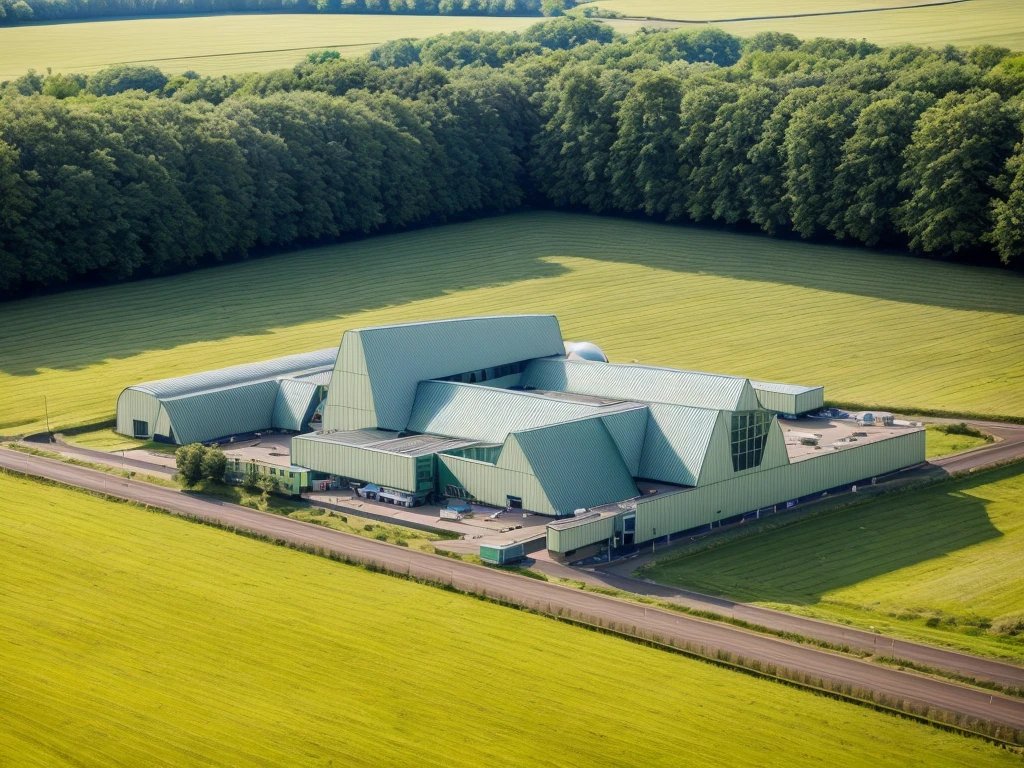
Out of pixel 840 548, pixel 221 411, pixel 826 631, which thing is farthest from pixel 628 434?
pixel 221 411

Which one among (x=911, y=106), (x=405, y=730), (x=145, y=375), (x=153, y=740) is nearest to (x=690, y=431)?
(x=405, y=730)

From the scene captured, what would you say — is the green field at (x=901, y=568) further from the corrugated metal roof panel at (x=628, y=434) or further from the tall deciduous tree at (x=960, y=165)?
the tall deciduous tree at (x=960, y=165)

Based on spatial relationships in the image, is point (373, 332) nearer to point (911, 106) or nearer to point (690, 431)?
point (690, 431)

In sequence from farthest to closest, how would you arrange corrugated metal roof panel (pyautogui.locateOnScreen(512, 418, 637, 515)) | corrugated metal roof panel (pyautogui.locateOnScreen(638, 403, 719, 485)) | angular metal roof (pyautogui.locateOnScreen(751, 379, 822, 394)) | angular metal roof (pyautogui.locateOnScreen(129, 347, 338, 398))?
angular metal roof (pyautogui.locateOnScreen(751, 379, 822, 394)) < angular metal roof (pyautogui.locateOnScreen(129, 347, 338, 398)) < corrugated metal roof panel (pyautogui.locateOnScreen(638, 403, 719, 485)) < corrugated metal roof panel (pyautogui.locateOnScreen(512, 418, 637, 515))

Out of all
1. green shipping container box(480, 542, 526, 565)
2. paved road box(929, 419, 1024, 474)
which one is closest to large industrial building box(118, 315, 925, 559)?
green shipping container box(480, 542, 526, 565)

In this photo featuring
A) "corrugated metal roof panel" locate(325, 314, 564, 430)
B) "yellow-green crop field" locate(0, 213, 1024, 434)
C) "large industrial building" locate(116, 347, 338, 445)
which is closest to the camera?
"corrugated metal roof panel" locate(325, 314, 564, 430)

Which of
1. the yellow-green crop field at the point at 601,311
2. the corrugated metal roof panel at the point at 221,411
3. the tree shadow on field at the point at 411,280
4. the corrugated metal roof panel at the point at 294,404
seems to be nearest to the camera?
the corrugated metal roof panel at the point at 221,411

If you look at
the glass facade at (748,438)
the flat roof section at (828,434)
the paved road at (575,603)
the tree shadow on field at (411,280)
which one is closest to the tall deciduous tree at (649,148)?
the tree shadow on field at (411,280)

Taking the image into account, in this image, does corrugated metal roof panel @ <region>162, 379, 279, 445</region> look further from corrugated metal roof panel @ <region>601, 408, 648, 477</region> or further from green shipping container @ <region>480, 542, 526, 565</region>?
green shipping container @ <region>480, 542, 526, 565</region>
